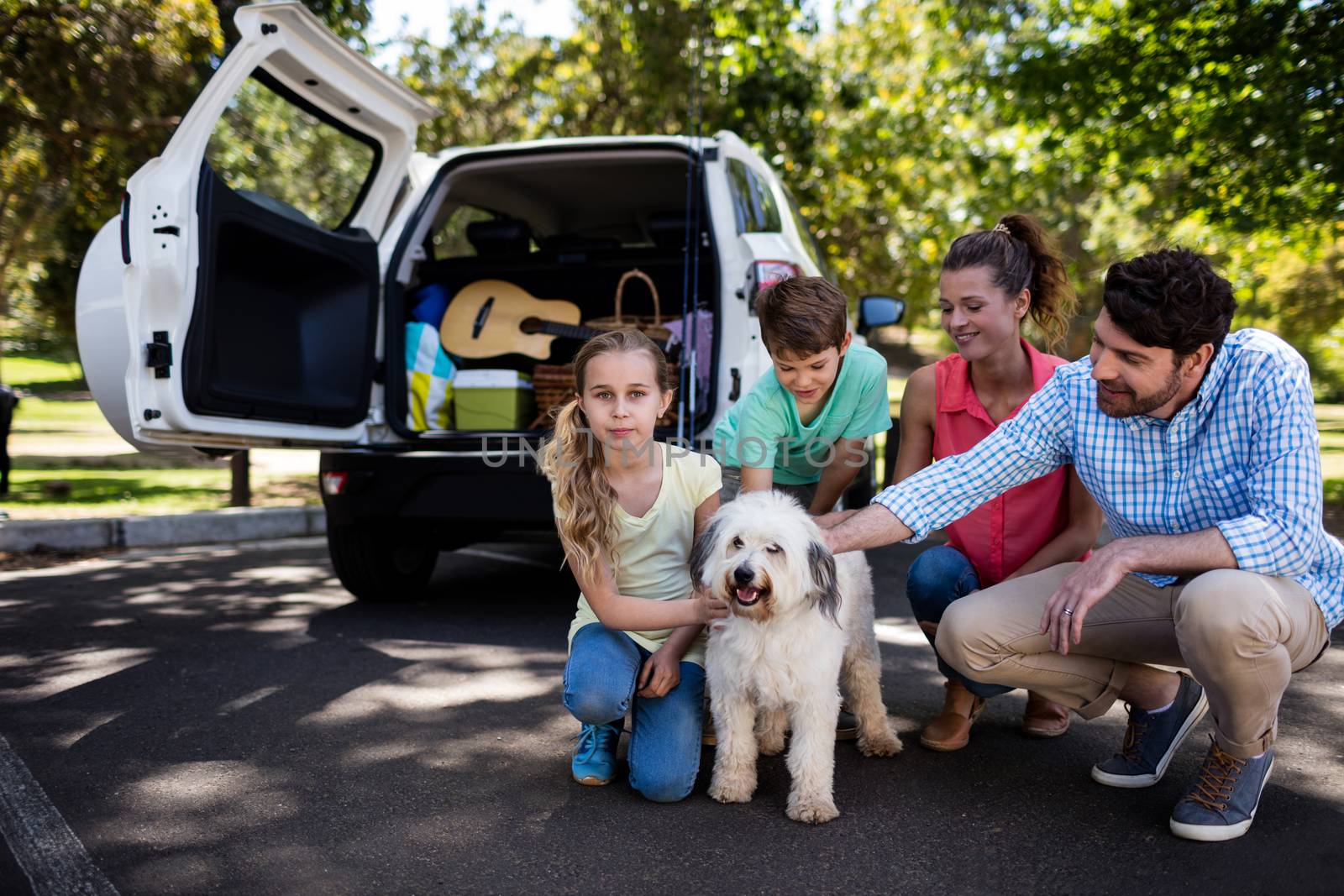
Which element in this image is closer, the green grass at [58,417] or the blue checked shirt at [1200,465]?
the blue checked shirt at [1200,465]

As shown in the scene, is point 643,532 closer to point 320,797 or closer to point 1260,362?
point 320,797

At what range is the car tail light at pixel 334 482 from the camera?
4645mm

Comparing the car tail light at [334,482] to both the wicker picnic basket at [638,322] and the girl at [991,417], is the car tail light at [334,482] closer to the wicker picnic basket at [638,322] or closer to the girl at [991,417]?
the wicker picnic basket at [638,322]

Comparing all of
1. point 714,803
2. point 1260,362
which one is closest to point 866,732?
point 714,803

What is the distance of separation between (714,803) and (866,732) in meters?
0.63

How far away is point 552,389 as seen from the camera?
16.9ft

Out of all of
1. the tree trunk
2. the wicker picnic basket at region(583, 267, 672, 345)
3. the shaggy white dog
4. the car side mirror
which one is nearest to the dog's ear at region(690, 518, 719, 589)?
the shaggy white dog

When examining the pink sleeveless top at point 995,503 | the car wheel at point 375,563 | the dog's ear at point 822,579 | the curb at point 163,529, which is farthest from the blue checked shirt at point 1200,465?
the curb at point 163,529

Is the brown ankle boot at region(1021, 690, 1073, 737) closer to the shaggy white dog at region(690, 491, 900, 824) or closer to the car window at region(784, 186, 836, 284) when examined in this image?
the shaggy white dog at region(690, 491, 900, 824)

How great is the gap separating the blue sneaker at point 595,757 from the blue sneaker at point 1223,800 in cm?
153

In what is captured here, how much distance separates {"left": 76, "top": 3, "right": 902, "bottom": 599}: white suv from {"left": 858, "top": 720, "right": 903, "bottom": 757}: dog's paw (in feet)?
5.37

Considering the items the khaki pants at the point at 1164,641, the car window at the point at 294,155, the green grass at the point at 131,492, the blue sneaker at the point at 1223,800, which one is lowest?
the blue sneaker at the point at 1223,800

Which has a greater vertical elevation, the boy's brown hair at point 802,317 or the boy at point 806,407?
the boy's brown hair at point 802,317

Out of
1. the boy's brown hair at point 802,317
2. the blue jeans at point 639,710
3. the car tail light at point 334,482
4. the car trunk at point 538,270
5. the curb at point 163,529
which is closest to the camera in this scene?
the blue jeans at point 639,710
